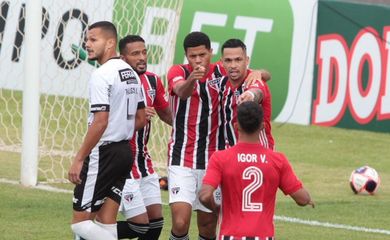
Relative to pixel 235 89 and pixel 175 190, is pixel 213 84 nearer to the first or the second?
pixel 235 89

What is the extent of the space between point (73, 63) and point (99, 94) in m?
7.54

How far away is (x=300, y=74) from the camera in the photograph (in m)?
20.0

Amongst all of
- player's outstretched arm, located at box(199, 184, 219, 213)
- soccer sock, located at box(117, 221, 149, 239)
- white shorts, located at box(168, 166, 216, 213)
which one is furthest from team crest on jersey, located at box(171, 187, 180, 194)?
player's outstretched arm, located at box(199, 184, 219, 213)

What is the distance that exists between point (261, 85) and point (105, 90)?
54.9 inches

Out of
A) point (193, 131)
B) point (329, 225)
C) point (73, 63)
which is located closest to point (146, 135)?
point (193, 131)

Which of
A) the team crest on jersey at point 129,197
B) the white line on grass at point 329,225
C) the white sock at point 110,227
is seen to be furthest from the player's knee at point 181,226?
the white line on grass at point 329,225

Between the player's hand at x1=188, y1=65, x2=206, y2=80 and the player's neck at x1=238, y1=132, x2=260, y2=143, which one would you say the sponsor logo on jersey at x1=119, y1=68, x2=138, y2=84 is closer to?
the player's hand at x1=188, y1=65, x2=206, y2=80

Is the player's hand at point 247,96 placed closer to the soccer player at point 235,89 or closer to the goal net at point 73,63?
the soccer player at point 235,89

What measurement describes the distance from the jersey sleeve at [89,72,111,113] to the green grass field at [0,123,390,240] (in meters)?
2.45

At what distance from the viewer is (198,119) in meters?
10.8

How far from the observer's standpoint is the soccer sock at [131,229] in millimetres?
10680

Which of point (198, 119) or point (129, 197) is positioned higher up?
point (198, 119)

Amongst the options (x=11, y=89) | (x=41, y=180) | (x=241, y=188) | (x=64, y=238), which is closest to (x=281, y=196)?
(x=41, y=180)

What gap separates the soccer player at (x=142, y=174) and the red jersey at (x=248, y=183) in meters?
2.55
